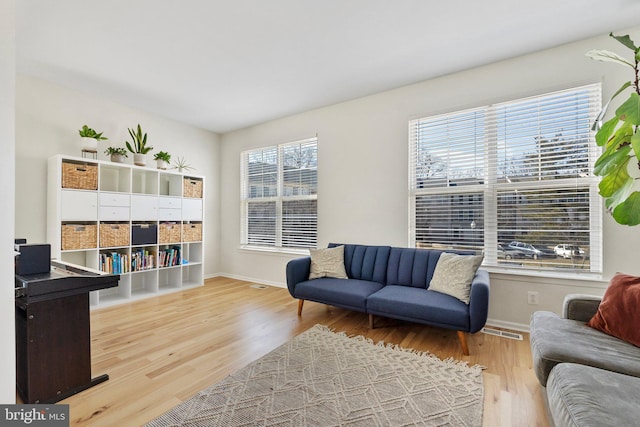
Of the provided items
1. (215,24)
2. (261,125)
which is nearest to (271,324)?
(215,24)

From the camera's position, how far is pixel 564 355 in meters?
1.48

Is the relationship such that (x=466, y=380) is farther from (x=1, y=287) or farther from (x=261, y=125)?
(x=261, y=125)

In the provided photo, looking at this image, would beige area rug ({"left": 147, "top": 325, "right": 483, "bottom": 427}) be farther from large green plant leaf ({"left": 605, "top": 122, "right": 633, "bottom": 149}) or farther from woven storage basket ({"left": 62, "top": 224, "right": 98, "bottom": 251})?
woven storage basket ({"left": 62, "top": 224, "right": 98, "bottom": 251})

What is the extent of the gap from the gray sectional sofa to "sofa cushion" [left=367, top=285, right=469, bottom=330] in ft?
1.68

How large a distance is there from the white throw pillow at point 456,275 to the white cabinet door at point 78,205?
394 centimetres

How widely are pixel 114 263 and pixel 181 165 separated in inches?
69.5

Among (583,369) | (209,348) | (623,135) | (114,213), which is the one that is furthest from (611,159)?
(114,213)

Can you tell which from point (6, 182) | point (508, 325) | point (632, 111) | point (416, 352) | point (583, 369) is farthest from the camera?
point (508, 325)

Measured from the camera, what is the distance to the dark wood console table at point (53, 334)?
5.49ft

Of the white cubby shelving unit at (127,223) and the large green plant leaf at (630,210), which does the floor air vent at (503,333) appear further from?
the white cubby shelving unit at (127,223)

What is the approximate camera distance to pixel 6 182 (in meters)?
1.04

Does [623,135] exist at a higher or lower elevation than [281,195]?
higher

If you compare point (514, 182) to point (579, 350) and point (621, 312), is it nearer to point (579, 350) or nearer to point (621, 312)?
point (621, 312)

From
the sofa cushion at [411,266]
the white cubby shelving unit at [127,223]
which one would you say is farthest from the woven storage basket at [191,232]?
the sofa cushion at [411,266]
